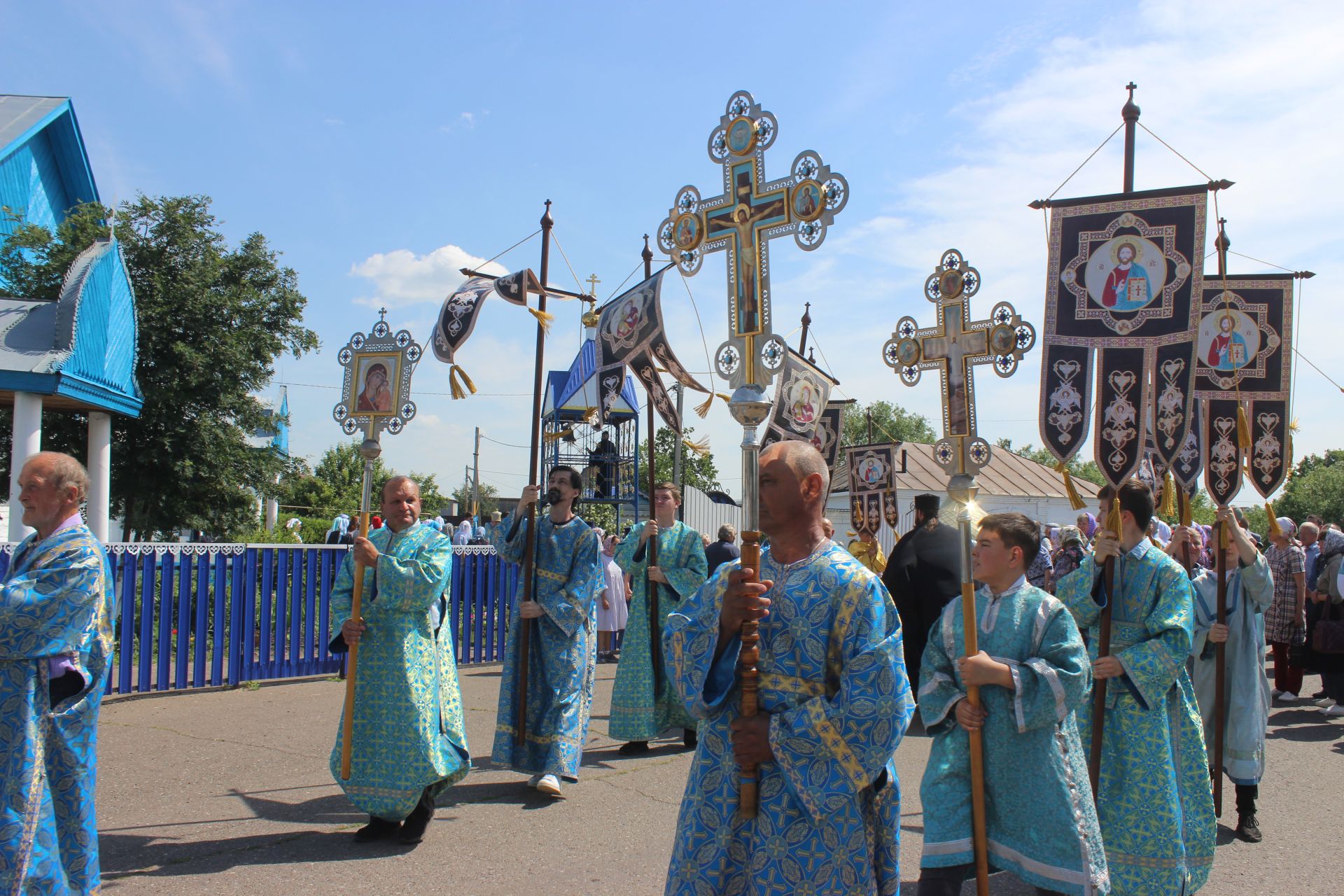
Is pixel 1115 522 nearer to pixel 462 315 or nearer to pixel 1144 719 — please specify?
pixel 1144 719

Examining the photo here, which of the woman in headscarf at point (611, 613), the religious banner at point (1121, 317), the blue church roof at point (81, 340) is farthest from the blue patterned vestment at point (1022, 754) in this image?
the woman in headscarf at point (611, 613)

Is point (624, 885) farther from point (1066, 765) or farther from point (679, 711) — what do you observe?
point (679, 711)

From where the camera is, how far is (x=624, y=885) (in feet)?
15.4

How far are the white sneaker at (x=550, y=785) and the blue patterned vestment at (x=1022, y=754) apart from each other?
2.99 m

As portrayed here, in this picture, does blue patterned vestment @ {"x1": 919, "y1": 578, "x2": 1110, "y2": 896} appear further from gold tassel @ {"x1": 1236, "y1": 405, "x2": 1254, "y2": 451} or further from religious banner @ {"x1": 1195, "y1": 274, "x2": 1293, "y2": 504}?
religious banner @ {"x1": 1195, "y1": 274, "x2": 1293, "y2": 504}

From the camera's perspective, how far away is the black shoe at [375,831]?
5297mm

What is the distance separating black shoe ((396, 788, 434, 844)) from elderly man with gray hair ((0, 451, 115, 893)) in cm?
161

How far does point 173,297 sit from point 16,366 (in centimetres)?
388

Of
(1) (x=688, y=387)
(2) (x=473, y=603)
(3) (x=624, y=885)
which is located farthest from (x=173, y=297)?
(3) (x=624, y=885)

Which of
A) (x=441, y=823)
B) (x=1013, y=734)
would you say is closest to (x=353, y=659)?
(x=441, y=823)

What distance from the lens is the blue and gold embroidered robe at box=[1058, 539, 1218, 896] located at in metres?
4.24

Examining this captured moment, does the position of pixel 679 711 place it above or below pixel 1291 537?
below

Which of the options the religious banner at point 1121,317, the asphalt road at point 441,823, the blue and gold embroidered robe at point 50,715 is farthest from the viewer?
the religious banner at point 1121,317

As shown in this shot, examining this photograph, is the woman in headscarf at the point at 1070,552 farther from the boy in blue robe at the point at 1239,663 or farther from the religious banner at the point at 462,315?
the religious banner at the point at 462,315
